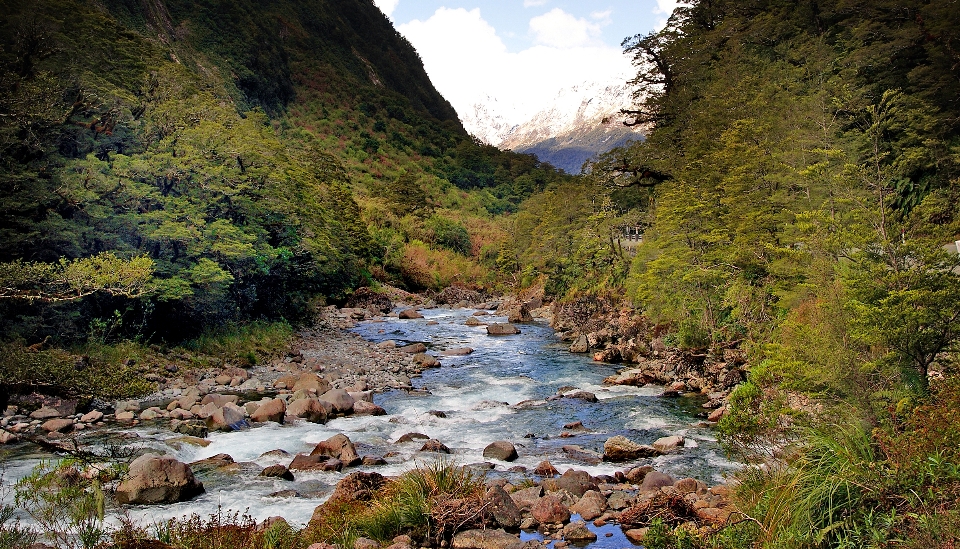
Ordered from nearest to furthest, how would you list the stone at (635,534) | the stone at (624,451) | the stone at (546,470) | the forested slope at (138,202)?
the stone at (635,534) < the stone at (546,470) < the stone at (624,451) < the forested slope at (138,202)

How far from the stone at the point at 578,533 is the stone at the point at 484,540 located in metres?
0.97

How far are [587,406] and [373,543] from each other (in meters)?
10.6

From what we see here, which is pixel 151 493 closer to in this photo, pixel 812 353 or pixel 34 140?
pixel 812 353

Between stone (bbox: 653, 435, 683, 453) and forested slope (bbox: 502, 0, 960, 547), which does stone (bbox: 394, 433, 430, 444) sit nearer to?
stone (bbox: 653, 435, 683, 453)

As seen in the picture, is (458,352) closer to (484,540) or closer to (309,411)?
(309,411)

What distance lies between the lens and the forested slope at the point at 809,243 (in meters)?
6.62

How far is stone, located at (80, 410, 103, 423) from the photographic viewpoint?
45.8 feet

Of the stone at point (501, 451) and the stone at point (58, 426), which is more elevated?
the stone at point (58, 426)

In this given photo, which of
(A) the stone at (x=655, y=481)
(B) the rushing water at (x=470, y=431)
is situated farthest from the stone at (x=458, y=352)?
(A) the stone at (x=655, y=481)

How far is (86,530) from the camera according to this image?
7.41 m

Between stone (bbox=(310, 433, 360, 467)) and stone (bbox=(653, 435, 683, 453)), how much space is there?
6.33 m

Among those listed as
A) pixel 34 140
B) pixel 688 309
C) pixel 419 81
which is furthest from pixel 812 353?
pixel 419 81

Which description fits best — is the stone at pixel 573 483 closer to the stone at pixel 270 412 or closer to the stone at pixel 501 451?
the stone at pixel 501 451

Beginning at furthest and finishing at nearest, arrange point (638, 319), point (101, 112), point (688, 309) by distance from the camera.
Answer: point (638, 319) → point (688, 309) → point (101, 112)
